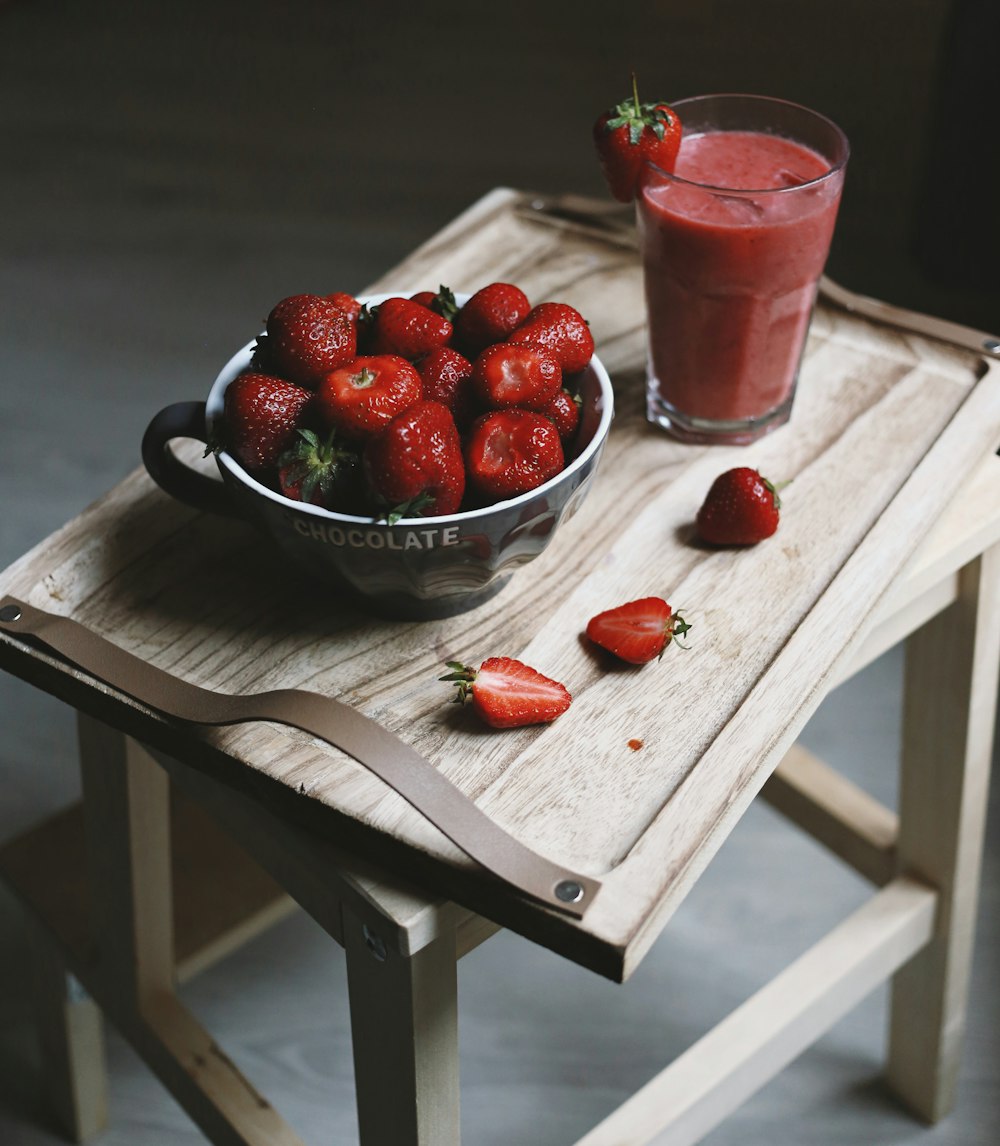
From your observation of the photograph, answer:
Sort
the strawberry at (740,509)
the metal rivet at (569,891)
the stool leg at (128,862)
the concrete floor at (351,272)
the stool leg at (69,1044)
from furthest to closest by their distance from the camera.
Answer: the concrete floor at (351,272) → the stool leg at (69,1044) → the stool leg at (128,862) → the strawberry at (740,509) → the metal rivet at (569,891)

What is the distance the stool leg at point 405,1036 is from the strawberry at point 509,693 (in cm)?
11

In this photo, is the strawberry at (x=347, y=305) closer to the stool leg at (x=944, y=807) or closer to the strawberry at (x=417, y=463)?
the strawberry at (x=417, y=463)

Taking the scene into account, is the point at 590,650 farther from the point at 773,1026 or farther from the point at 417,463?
the point at 773,1026

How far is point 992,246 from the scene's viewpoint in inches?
77.3

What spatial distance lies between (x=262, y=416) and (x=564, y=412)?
159 millimetres

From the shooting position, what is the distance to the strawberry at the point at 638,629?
0.77 meters

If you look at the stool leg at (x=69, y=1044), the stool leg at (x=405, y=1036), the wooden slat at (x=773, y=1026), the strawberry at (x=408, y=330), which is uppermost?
the strawberry at (x=408, y=330)

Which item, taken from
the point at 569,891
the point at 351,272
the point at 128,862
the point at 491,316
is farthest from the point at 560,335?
the point at 351,272

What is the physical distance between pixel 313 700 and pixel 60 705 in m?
1.02

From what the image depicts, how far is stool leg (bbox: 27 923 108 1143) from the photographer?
117 centimetres

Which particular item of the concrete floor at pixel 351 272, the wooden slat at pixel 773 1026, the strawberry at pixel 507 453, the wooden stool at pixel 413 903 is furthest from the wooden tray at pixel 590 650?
the concrete floor at pixel 351 272

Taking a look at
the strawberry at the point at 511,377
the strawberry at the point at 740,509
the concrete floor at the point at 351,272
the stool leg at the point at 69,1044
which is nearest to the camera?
the strawberry at the point at 511,377

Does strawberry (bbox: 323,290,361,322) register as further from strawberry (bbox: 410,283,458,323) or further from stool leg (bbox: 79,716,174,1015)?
stool leg (bbox: 79,716,174,1015)

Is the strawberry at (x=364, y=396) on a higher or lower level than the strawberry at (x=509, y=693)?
higher
